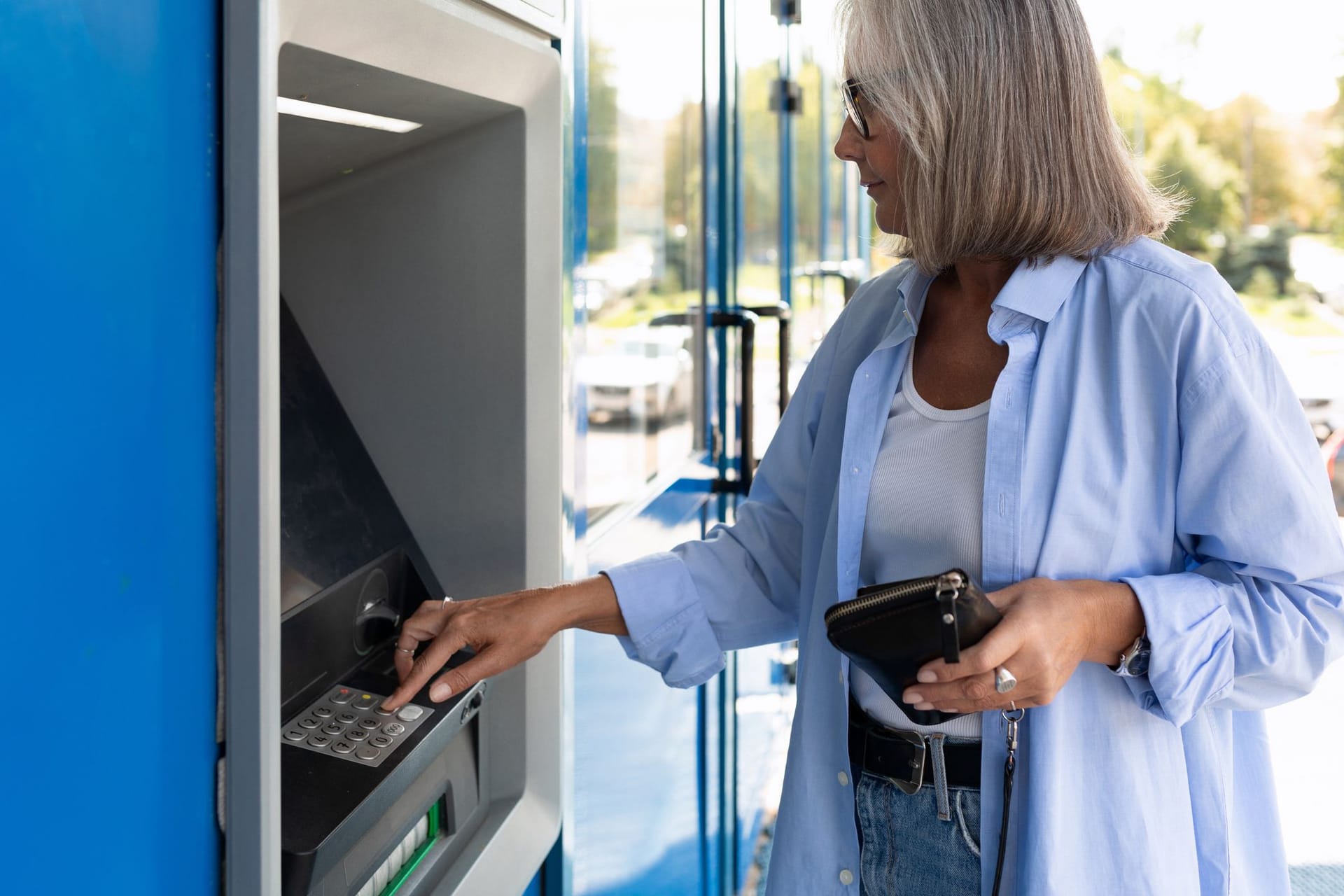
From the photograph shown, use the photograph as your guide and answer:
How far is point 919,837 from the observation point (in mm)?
1252

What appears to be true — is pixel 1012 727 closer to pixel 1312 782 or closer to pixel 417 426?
pixel 417 426

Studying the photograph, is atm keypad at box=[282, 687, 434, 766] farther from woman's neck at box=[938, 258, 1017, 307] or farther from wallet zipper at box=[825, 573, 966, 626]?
woman's neck at box=[938, 258, 1017, 307]

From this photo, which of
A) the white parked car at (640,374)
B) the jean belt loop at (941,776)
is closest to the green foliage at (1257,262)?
the white parked car at (640,374)

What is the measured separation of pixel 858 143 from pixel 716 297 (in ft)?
4.82

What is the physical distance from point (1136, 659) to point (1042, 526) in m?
0.15

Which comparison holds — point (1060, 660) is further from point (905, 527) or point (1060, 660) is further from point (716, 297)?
point (716, 297)

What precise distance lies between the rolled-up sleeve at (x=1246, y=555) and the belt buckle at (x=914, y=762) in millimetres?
215

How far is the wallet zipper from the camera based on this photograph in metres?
0.95

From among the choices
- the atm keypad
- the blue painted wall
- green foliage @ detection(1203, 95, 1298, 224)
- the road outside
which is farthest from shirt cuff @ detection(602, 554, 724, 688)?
green foliage @ detection(1203, 95, 1298, 224)

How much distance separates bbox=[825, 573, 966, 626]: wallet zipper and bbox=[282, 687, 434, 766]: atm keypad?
1.24ft

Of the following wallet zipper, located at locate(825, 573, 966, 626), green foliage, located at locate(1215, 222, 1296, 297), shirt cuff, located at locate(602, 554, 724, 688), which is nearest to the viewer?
wallet zipper, located at locate(825, 573, 966, 626)

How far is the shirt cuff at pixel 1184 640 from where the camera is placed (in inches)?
41.8

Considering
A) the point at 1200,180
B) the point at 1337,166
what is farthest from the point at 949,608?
the point at 1200,180

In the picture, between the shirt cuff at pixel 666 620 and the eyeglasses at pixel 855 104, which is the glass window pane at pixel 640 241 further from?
the eyeglasses at pixel 855 104
